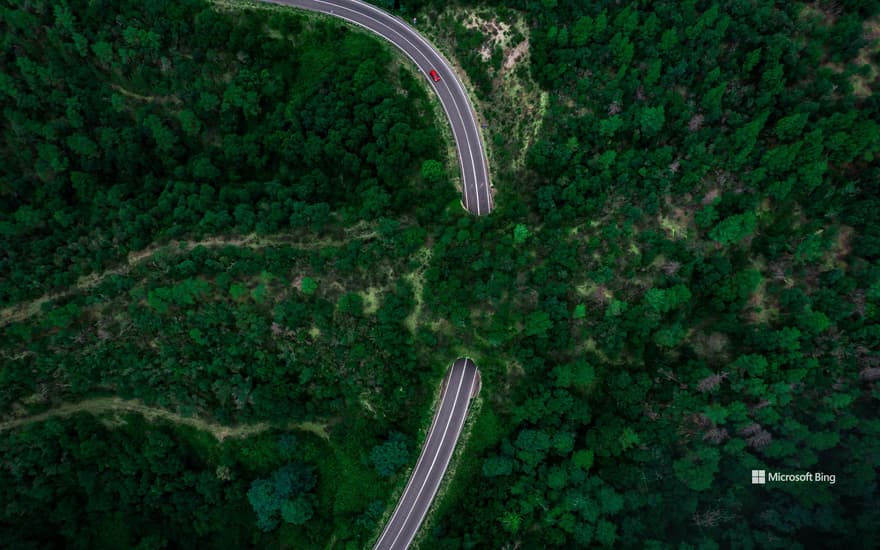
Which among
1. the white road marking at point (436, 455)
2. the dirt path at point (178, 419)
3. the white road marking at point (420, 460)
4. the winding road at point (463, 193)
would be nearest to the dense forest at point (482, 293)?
the dirt path at point (178, 419)

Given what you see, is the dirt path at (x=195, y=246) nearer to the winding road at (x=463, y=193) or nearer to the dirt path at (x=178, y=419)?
the dirt path at (x=178, y=419)

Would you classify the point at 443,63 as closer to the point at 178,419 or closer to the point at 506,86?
the point at 506,86

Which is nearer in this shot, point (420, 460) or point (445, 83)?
point (420, 460)

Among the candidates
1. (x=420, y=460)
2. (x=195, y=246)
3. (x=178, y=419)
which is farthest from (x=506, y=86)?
(x=178, y=419)

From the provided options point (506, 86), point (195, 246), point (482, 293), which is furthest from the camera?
point (506, 86)

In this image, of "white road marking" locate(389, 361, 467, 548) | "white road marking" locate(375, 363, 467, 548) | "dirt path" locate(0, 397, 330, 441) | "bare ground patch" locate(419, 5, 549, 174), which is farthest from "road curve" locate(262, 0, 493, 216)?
→ "dirt path" locate(0, 397, 330, 441)

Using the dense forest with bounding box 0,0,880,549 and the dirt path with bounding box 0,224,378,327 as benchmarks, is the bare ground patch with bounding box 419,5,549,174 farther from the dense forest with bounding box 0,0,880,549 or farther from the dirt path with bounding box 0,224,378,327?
the dirt path with bounding box 0,224,378,327
